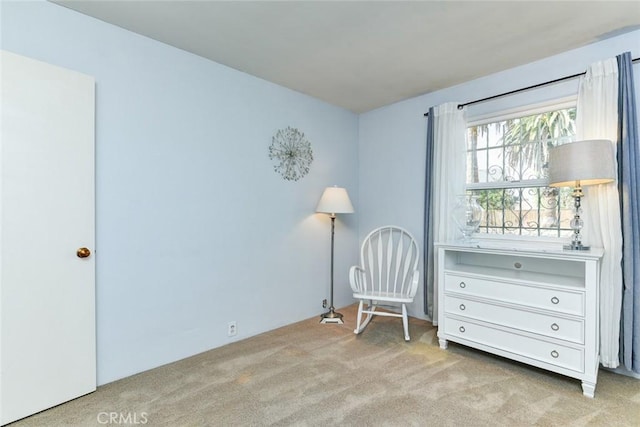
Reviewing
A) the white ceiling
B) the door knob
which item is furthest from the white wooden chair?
the door knob

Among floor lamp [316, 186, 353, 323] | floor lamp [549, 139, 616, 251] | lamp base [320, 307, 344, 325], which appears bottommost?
lamp base [320, 307, 344, 325]

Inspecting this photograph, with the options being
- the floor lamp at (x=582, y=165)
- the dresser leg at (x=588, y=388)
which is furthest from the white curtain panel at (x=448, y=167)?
the dresser leg at (x=588, y=388)

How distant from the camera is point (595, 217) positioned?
223 cm

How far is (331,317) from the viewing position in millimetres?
Result: 3340

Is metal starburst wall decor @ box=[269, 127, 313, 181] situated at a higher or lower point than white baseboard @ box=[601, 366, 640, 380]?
higher

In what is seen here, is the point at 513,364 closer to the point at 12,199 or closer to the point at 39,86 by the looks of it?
the point at 12,199

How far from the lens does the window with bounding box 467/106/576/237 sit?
2562mm

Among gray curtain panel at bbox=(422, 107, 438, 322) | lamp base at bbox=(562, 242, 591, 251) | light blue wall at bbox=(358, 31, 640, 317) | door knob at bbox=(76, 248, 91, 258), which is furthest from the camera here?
gray curtain panel at bbox=(422, 107, 438, 322)

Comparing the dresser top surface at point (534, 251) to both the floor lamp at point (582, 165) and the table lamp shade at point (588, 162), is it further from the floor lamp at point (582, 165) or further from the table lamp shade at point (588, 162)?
the table lamp shade at point (588, 162)

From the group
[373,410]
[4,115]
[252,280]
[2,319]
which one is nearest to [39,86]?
[4,115]

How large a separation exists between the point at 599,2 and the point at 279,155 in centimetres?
247

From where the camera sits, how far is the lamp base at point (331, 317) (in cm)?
326

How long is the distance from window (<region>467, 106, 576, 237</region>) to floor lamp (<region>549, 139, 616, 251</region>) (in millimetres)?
412

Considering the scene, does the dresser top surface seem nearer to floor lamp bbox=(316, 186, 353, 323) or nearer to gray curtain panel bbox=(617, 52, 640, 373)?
gray curtain panel bbox=(617, 52, 640, 373)
